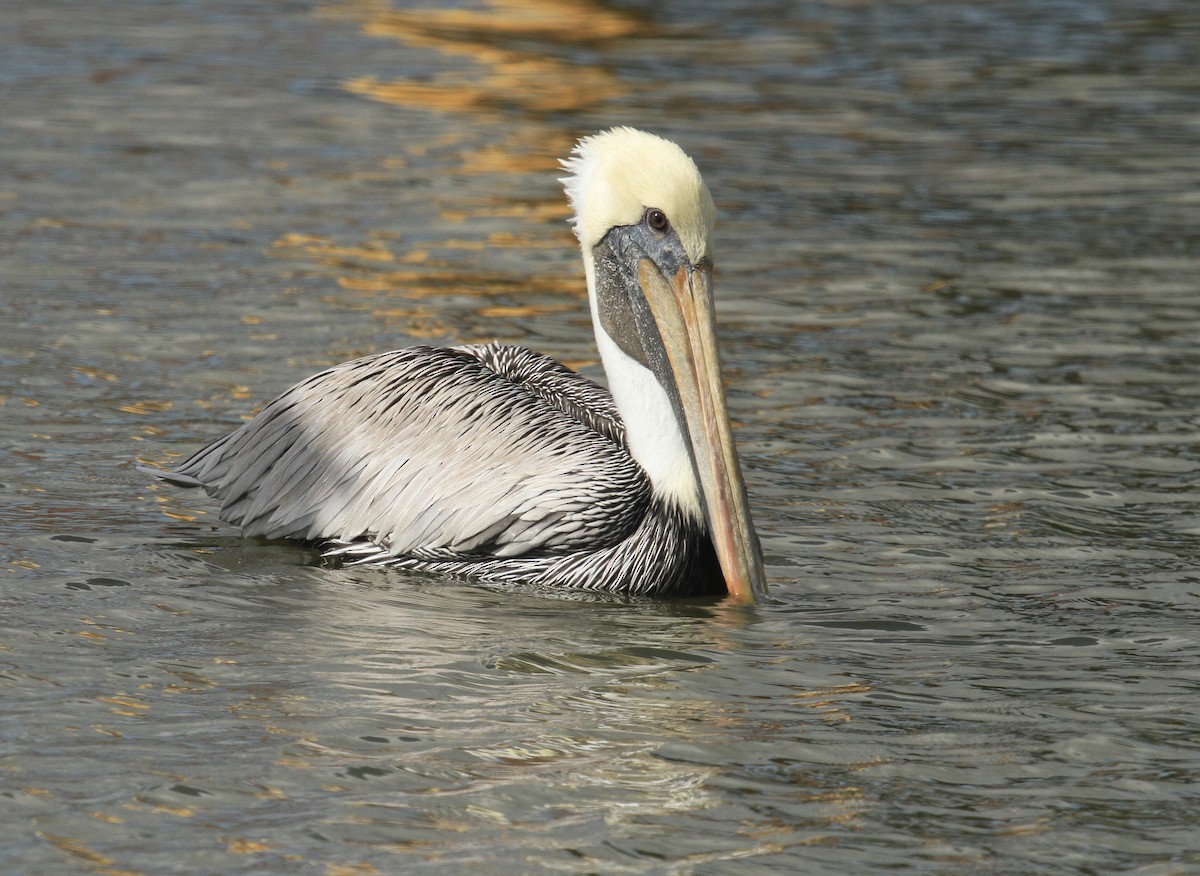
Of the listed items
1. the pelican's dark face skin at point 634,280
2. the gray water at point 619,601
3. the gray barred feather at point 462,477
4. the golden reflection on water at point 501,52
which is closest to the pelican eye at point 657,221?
the pelican's dark face skin at point 634,280

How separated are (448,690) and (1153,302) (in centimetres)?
482

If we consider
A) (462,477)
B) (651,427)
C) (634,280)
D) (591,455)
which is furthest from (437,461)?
(634,280)

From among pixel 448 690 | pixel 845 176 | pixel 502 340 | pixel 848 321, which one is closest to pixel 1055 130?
pixel 845 176

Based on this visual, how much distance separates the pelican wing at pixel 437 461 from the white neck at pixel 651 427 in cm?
6

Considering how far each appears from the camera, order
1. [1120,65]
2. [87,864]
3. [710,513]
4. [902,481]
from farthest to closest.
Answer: [1120,65] → [902,481] → [710,513] → [87,864]

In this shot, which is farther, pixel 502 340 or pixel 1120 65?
pixel 1120 65

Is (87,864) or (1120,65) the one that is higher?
(1120,65)

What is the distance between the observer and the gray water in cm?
375

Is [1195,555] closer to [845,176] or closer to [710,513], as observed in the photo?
[710,513]

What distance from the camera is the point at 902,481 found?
6082 millimetres

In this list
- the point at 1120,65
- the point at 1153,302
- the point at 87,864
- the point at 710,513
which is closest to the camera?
the point at 87,864

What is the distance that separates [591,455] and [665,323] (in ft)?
1.26

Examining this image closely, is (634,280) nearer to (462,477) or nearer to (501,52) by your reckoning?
(462,477)

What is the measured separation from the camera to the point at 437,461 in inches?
207
